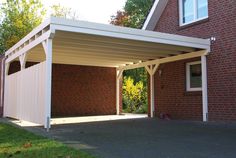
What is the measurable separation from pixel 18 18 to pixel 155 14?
18.5m

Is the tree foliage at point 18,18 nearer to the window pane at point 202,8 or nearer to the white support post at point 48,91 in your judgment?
the window pane at point 202,8

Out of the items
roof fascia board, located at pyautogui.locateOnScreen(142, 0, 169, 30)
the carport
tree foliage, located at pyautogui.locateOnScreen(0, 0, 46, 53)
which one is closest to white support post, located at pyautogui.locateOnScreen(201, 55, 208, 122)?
the carport

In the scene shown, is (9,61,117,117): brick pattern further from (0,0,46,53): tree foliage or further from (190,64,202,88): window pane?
(0,0,46,53): tree foliage

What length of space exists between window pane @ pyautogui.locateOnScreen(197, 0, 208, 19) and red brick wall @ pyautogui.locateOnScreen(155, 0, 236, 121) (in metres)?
0.37

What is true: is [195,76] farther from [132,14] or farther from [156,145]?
[132,14]

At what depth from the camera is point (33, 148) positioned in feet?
22.9

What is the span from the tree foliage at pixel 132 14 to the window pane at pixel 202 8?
21.0 m

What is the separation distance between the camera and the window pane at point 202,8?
13.9 m

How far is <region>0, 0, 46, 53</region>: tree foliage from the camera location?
31016 mm

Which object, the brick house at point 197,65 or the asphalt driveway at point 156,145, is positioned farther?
the brick house at point 197,65

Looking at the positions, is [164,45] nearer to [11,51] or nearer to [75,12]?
[11,51]

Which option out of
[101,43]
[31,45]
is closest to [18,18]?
[31,45]

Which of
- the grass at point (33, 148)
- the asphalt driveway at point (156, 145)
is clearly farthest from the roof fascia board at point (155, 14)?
the grass at point (33, 148)

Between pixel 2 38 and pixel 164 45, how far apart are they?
24972 millimetres
